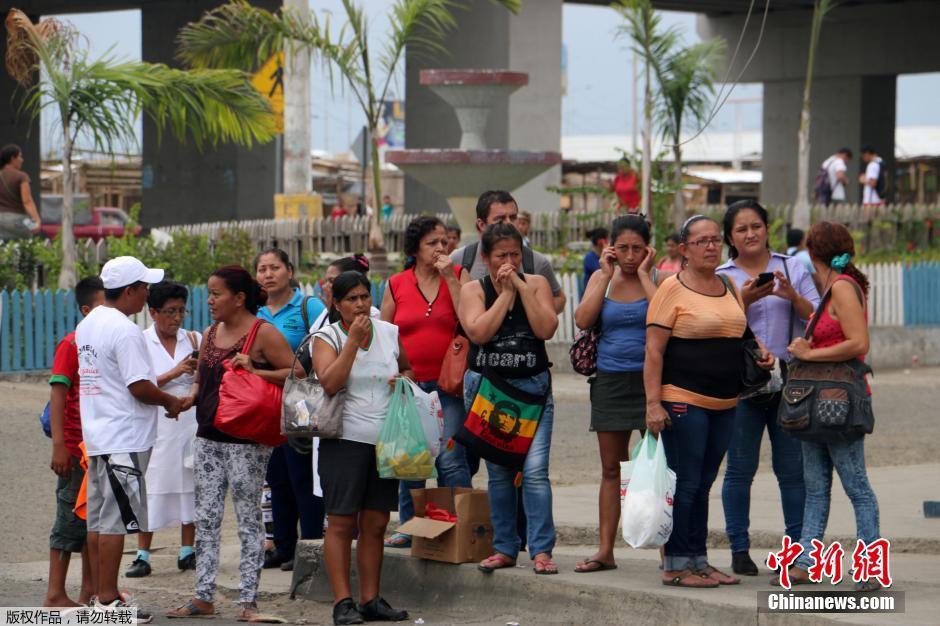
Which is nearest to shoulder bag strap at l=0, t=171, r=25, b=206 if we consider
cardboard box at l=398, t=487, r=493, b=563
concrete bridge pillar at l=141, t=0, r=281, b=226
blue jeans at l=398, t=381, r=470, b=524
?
blue jeans at l=398, t=381, r=470, b=524

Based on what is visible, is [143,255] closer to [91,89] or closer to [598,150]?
[91,89]

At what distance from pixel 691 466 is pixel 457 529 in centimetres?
132

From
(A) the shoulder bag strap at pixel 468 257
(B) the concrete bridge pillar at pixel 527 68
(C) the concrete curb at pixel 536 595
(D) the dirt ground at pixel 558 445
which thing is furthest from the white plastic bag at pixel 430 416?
(B) the concrete bridge pillar at pixel 527 68

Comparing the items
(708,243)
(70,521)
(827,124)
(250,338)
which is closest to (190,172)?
(827,124)

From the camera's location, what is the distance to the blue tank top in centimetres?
727

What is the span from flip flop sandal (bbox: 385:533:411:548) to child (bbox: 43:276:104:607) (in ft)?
5.41

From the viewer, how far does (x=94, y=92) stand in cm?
1591

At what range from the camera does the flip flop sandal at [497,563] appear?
742 centimetres

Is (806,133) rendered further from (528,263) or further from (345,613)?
(345,613)

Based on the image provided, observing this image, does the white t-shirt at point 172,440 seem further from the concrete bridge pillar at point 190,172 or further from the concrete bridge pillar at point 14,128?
the concrete bridge pillar at point 14,128

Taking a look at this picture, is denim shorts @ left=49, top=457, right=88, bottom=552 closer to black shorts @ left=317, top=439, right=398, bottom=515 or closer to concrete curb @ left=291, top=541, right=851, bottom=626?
concrete curb @ left=291, top=541, right=851, bottom=626

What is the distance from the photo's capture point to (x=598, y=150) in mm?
71938

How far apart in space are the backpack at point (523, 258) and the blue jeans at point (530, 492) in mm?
622

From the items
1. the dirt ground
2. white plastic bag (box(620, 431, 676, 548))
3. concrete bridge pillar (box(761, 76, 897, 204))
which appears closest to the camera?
white plastic bag (box(620, 431, 676, 548))
